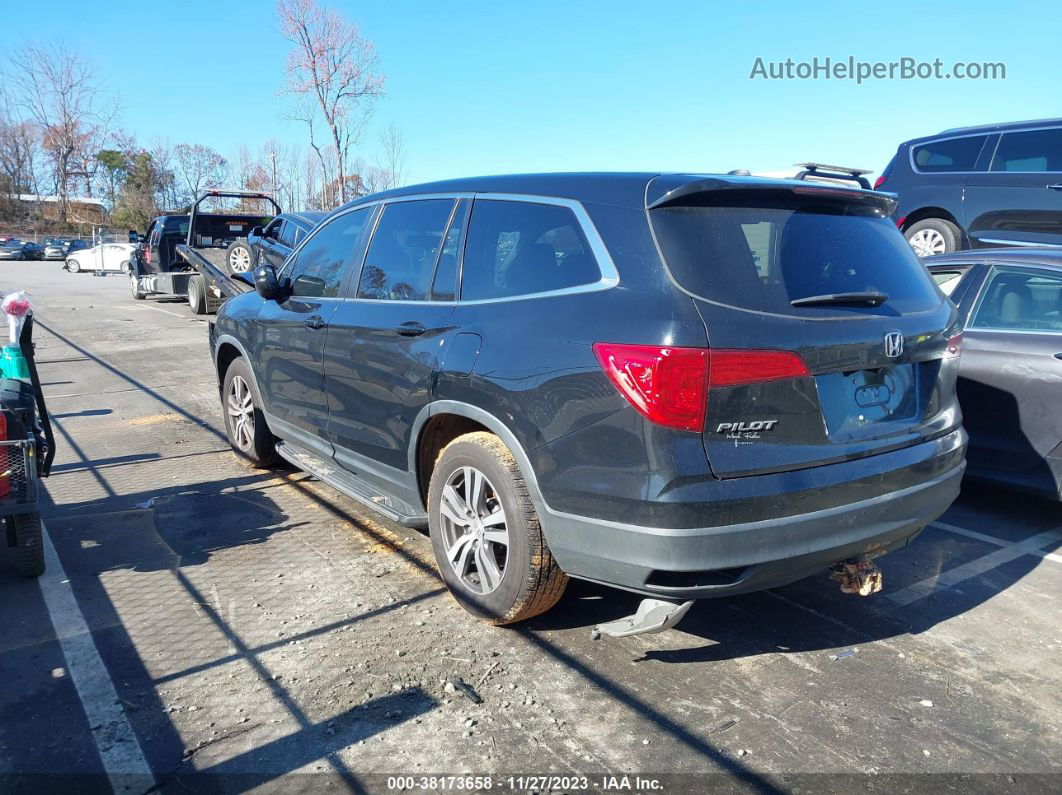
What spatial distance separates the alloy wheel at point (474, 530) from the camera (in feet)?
11.0

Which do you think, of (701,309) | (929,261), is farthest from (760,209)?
(929,261)

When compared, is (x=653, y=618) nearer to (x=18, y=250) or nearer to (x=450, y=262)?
(x=450, y=262)

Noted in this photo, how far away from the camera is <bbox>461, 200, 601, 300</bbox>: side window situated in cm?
→ 310

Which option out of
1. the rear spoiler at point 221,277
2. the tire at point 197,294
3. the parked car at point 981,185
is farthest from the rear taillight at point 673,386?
the tire at point 197,294

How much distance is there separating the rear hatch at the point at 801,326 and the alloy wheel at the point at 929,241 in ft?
22.8

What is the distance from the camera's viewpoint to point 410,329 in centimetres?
374

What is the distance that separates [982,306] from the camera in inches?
202

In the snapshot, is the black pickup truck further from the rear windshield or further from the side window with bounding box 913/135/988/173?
the rear windshield

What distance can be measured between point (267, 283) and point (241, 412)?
4.29 ft

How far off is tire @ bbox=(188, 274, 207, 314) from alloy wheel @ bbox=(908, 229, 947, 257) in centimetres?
1248

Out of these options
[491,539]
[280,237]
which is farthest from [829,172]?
[280,237]

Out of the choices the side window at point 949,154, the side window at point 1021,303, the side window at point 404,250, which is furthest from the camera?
the side window at point 949,154

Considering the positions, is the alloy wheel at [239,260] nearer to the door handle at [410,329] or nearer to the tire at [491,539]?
the door handle at [410,329]

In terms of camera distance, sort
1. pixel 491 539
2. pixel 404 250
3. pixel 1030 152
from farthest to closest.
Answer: pixel 1030 152 < pixel 404 250 < pixel 491 539
